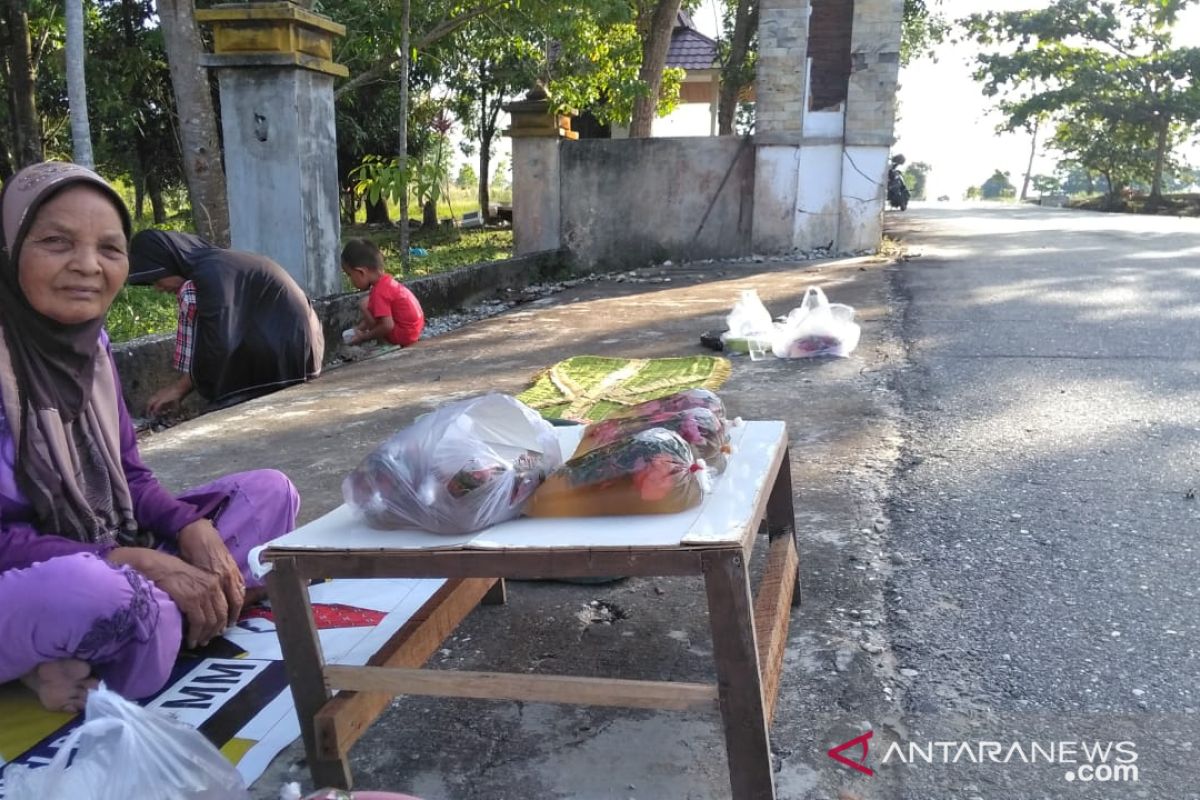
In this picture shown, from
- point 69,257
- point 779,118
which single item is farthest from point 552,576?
point 779,118

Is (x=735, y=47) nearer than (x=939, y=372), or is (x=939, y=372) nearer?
(x=939, y=372)

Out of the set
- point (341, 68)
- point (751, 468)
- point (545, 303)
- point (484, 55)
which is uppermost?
point (484, 55)

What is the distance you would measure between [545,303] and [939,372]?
16.2 feet

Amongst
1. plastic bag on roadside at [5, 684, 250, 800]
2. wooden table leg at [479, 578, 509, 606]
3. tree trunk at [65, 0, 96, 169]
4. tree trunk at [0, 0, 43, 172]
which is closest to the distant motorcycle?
tree trunk at [0, 0, 43, 172]

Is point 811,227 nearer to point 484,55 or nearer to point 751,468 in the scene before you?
point 484,55

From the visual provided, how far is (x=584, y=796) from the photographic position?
172 cm

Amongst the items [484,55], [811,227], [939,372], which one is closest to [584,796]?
[939,372]

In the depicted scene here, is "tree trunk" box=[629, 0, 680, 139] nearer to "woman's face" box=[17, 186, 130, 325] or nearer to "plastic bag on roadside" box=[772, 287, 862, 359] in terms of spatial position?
"plastic bag on roadside" box=[772, 287, 862, 359]

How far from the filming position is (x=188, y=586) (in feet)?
6.81

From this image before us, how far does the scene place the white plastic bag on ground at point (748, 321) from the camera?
564cm

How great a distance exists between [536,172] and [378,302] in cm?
574

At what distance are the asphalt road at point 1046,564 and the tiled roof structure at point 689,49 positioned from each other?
60.1ft

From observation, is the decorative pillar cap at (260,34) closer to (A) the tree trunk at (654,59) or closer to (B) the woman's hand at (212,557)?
(B) the woman's hand at (212,557)

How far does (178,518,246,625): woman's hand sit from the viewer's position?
2.20m
